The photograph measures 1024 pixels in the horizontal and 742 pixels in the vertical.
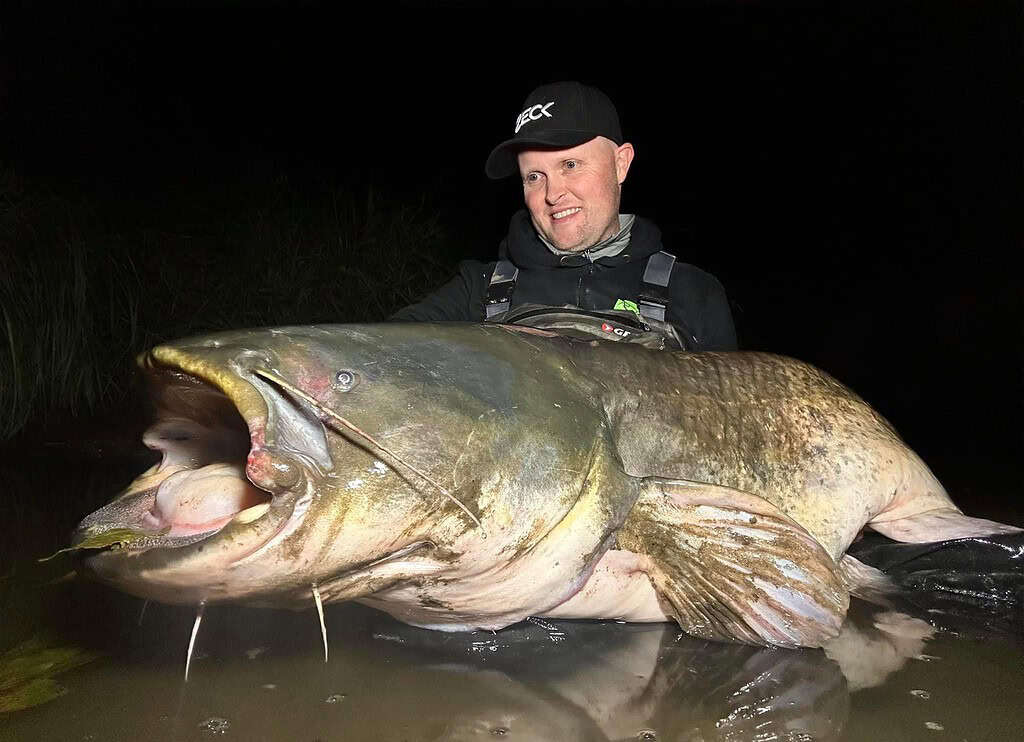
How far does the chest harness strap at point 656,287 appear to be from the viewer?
10.4 feet

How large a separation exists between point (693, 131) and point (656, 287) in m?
20.9

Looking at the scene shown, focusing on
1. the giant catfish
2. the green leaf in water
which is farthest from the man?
the green leaf in water

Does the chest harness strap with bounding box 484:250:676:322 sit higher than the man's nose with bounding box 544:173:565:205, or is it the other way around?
the man's nose with bounding box 544:173:565:205

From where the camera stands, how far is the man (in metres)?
3.36

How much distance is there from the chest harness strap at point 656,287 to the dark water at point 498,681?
1170 mm

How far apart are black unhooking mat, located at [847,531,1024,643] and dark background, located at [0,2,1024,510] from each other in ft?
16.4

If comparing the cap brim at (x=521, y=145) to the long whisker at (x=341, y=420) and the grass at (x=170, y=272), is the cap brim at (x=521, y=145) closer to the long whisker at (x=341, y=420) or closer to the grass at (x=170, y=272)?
the long whisker at (x=341, y=420)

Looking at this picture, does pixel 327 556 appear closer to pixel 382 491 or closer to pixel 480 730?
pixel 382 491

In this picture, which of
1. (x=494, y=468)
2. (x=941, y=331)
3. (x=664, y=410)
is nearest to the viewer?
(x=494, y=468)

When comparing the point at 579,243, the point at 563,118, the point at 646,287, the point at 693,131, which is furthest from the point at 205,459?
the point at 693,131

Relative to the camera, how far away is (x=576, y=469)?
6.40ft

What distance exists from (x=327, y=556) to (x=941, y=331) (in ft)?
41.6

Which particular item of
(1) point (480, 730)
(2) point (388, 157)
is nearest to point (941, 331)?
(2) point (388, 157)

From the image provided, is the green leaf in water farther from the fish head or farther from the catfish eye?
the catfish eye
